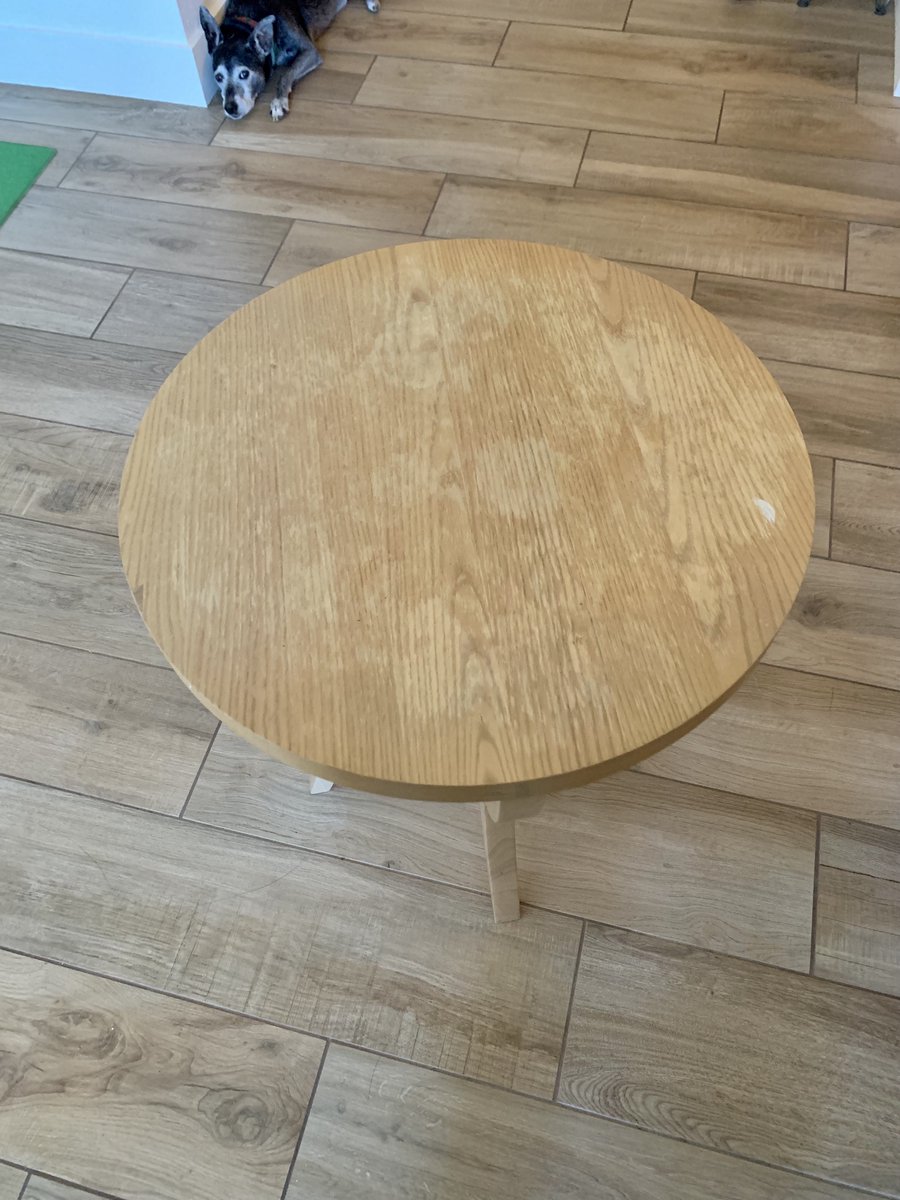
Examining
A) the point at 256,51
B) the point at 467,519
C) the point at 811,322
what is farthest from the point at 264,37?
the point at 467,519

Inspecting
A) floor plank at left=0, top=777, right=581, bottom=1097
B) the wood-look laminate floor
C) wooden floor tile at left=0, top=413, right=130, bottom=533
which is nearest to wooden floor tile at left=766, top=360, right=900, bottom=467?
the wood-look laminate floor

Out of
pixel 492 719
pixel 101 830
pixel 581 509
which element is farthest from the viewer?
pixel 101 830

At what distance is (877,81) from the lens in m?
2.12

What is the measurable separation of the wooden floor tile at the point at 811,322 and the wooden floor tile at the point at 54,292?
3.67 ft

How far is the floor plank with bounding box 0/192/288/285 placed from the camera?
191cm

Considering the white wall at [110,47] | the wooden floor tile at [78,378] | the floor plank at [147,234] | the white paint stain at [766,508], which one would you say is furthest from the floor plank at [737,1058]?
the white wall at [110,47]

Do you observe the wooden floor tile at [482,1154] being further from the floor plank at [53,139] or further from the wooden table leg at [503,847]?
the floor plank at [53,139]

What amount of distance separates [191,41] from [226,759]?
1.61 m

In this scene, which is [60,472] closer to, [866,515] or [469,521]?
[469,521]

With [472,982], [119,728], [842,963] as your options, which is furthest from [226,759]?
[842,963]

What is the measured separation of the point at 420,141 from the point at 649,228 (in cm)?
55

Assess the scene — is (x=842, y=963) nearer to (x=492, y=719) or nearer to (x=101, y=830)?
(x=492, y=719)

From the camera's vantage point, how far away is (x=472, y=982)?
1.14 metres

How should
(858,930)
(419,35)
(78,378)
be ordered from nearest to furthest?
(858,930) < (78,378) < (419,35)
